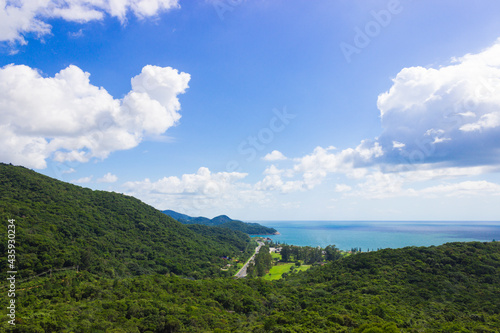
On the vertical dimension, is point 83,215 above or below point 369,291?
above

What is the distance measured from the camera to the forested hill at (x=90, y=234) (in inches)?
1649

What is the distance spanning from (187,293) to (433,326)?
2650cm

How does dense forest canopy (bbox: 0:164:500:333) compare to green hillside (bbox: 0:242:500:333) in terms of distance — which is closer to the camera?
green hillside (bbox: 0:242:500:333)

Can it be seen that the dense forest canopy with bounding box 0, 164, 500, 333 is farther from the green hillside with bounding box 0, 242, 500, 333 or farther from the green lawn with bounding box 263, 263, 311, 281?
the green lawn with bounding box 263, 263, 311, 281

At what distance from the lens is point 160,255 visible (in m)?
69.1

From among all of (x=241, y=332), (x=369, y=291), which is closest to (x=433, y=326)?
(x=369, y=291)

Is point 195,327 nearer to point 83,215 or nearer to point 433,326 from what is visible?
point 433,326

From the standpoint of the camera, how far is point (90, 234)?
58.9 m

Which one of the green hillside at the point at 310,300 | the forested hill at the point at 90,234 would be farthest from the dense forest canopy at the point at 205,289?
the forested hill at the point at 90,234

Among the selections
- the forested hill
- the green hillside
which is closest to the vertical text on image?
the green hillside

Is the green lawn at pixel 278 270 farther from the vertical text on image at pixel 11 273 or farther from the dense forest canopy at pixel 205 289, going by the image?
the vertical text on image at pixel 11 273

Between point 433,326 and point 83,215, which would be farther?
point 83,215

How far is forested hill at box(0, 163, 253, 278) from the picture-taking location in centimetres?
4188

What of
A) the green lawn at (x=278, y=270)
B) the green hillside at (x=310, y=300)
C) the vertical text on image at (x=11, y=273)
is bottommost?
the green lawn at (x=278, y=270)
